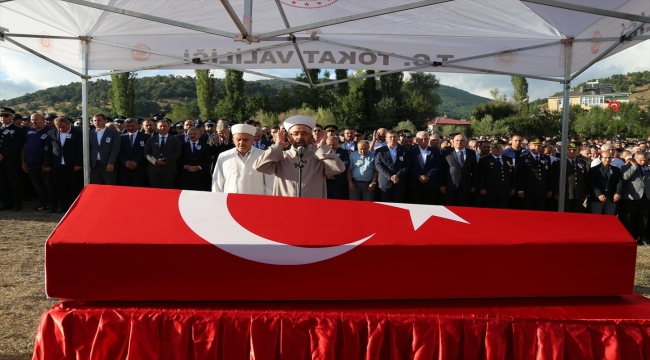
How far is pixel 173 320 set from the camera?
2193mm

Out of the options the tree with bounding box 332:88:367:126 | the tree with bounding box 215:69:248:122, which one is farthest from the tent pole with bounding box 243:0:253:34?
the tree with bounding box 215:69:248:122

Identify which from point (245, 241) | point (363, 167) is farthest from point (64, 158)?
point (245, 241)

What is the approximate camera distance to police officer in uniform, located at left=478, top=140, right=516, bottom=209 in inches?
284

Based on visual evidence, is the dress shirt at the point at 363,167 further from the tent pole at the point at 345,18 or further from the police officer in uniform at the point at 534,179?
the tent pole at the point at 345,18

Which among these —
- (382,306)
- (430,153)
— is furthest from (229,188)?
(430,153)

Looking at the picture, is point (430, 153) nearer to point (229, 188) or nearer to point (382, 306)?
point (229, 188)

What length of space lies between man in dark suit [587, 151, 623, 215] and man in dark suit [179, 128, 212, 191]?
6522 millimetres

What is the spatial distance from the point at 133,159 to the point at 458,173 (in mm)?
5487

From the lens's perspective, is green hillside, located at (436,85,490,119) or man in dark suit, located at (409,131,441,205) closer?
man in dark suit, located at (409,131,441,205)

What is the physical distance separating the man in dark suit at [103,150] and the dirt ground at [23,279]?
45.5 inches

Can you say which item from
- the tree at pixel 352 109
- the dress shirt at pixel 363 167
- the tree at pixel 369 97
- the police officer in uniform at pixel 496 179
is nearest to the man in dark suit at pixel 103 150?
the dress shirt at pixel 363 167

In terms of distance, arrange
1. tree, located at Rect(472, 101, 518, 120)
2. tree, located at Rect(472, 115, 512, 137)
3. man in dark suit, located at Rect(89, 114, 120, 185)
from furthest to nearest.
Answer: tree, located at Rect(472, 101, 518, 120) → tree, located at Rect(472, 115, 512, 137) → man in dark suit, located at Rect(89, 114, 120, 185)

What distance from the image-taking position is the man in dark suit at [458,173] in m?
7.12

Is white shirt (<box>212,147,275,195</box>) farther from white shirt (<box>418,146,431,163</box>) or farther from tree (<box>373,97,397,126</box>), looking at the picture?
tree (<box>373,97,397,126</box>)
